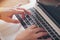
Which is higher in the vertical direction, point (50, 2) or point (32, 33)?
point (50, 2)

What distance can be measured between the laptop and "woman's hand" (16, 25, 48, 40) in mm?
32

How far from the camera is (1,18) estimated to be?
919 mm

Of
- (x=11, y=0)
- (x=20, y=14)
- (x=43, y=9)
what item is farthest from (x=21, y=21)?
(x=11, y=0)

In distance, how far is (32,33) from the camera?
770mm

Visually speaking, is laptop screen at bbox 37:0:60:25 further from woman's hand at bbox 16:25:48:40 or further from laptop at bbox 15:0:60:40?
woman's hand at bbox 16:25:48:40

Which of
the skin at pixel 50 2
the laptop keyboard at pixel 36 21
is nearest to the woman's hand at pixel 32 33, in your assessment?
the laptop keyboard at pixel 36 21

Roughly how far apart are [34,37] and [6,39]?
0.56 ft

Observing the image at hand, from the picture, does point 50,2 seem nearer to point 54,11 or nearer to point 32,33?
point 54,11

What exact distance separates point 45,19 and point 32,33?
135mm

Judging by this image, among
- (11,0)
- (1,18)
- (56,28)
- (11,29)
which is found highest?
(11,0)

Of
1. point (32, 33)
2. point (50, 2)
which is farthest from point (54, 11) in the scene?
point (32, 33)

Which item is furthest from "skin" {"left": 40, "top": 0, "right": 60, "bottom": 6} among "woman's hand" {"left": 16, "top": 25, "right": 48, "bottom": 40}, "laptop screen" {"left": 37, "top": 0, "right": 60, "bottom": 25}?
"woman's hand" {"left": 16, "top": 25, "right": 48, "bottom": 40}

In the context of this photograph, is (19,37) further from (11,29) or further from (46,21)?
(46,21)

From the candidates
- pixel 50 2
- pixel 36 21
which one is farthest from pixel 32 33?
pixel 50 2
